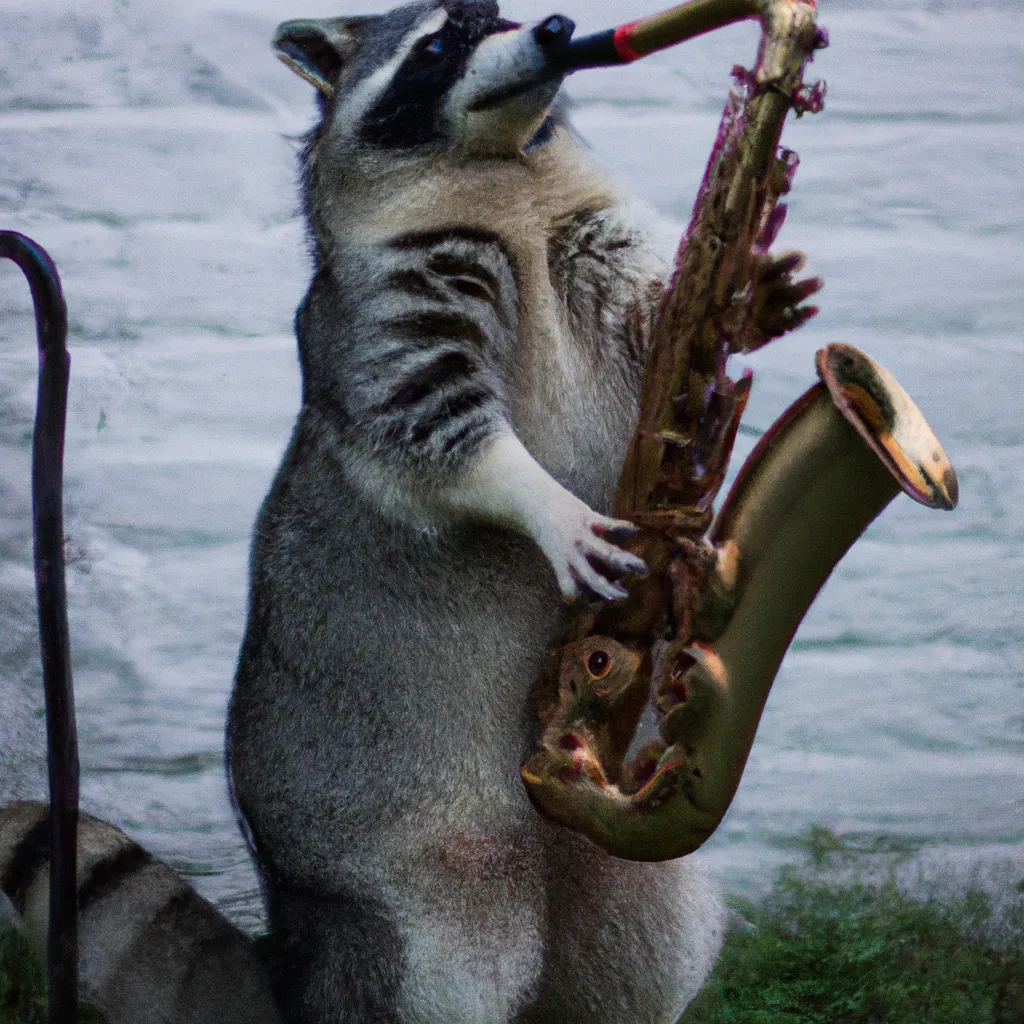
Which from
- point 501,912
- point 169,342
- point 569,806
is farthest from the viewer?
point 169,342

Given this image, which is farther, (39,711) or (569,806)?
(39,711)

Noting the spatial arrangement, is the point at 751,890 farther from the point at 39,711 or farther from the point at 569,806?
the point at 39,711

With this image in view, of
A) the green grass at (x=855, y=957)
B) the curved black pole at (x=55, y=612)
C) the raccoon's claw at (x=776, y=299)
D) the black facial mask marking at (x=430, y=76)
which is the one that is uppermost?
the black facial mask marking at (x=430, y=76)

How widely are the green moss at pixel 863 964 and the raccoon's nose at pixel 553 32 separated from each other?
1.05m

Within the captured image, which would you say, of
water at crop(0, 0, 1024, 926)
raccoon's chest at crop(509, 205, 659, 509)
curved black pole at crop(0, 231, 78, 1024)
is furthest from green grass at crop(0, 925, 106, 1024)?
raccoon's chest at crop(509, 205, 659, 509)

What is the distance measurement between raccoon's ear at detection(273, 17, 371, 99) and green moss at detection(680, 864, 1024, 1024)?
42.4 inches

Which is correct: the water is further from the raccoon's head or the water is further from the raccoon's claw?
the raccoon's claw

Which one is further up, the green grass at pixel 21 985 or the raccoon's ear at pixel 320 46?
the raccoon's ear at pixel 320 46

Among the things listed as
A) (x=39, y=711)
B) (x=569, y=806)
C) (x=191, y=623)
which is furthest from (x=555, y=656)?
(x=39, y=711)

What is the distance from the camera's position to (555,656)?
103cm

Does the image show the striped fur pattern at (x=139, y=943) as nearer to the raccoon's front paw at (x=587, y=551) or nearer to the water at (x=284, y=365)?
the water at (x=284, y=365)

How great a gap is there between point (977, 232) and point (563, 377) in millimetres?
885

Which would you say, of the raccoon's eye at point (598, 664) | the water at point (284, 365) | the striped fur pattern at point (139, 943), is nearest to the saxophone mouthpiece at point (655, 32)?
the raccoon's eye at point (598, 664)

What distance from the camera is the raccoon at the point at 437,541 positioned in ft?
3.37
